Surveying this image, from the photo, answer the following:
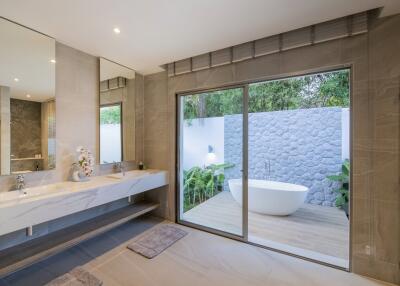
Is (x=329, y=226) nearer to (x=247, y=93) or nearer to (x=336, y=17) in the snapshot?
(x=247, y=93)

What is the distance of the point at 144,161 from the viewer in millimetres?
3604

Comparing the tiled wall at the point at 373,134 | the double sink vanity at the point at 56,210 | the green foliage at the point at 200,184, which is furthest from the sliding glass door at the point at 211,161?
the tiled wall at the point at 373,134

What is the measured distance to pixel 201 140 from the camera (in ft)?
10.6

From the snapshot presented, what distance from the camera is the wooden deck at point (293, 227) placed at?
98.0 inches

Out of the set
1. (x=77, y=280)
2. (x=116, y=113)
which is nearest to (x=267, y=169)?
(x=116, y=113)

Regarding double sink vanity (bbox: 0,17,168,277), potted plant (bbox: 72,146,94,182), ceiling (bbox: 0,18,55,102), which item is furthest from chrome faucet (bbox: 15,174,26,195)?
ceiling (bbox: 0,18,55,102)

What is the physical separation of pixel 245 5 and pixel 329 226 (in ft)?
11.2

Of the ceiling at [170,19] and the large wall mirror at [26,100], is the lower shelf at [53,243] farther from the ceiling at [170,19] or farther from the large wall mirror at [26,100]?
the ceiling at [170,19]

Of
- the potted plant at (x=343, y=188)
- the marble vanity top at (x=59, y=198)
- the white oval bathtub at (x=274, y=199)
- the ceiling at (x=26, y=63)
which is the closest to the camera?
the marble vanity top at (x=59, y=198)

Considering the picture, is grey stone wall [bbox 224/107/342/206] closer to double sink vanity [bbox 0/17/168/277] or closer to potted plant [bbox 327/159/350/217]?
potted plant [bbox 327/159/350/217]

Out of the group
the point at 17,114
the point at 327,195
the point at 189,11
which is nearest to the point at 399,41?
the point at 189,11

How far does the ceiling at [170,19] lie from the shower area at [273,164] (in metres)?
0.65

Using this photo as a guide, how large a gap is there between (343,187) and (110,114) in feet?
15.1

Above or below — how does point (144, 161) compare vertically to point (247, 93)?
below
